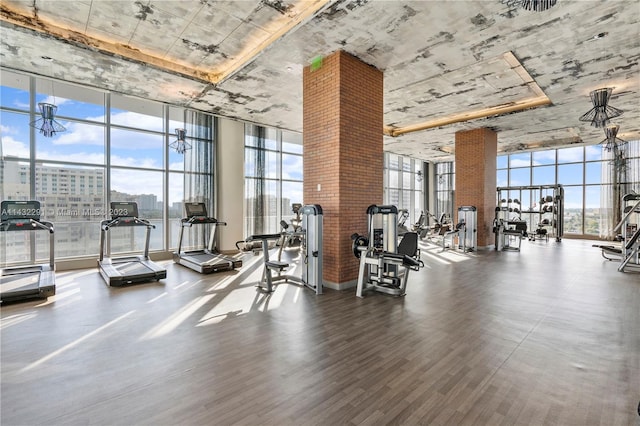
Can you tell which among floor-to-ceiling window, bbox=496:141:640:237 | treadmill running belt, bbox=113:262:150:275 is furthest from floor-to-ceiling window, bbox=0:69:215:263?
floor-to-ceiling window, bbox=496:141:640:237

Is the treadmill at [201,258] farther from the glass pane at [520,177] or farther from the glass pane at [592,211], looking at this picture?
the glass pane at [592,211]

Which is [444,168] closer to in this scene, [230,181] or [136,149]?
[230,181]

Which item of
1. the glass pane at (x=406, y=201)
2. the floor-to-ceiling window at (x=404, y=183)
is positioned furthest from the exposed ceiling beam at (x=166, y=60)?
Result: the glass pane at (x=406, y=201)

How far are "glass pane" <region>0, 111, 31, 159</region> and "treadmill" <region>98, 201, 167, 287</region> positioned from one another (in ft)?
7.11

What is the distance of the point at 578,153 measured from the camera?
14219 millimetres

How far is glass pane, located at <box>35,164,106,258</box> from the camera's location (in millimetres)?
6992

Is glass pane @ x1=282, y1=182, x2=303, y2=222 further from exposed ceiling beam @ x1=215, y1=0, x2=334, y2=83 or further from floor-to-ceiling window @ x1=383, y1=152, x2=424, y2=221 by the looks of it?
floor-to-ceiling window @ x1=383, y1=152, x2=424, y2=221

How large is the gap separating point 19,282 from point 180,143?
15.5ft

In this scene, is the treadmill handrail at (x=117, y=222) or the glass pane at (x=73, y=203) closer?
the treadmill handrail at (x=117, y=222)

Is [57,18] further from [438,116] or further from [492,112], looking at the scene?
[492,112]

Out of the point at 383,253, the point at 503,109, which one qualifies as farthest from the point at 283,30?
the point at 503,109

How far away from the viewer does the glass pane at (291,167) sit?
11.4 m

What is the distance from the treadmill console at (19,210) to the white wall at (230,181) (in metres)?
4.29

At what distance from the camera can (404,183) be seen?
1725 cm
